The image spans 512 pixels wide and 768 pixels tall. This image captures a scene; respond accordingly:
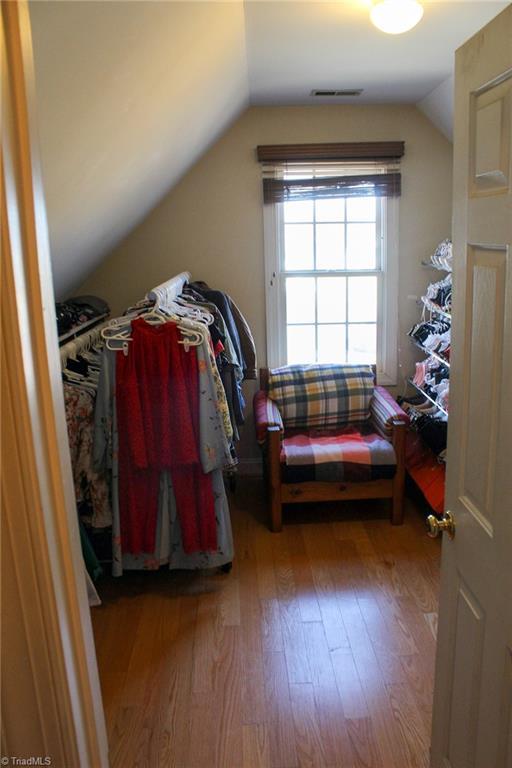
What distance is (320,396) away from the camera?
4.00 m

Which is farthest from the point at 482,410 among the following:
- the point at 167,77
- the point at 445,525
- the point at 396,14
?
the point at 396,14

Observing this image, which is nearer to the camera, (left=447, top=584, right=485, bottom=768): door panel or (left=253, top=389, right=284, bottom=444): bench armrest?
(left=447, top=584, right=485, bottom=768): door panel

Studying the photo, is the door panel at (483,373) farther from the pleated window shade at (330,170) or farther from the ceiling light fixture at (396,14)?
the pleated window shade at (330,170)

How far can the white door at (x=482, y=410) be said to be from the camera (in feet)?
4.01

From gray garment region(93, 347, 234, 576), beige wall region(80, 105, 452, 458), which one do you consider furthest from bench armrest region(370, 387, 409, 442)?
gray garment region(93, 347, 234, 576)

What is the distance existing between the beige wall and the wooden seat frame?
112cm

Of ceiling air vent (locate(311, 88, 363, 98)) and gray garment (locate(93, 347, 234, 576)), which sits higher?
ceiling air vent (locate(311, 88, 363, 98))

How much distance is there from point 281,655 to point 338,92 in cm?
303

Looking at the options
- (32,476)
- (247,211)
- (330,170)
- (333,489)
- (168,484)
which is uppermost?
(330,170)

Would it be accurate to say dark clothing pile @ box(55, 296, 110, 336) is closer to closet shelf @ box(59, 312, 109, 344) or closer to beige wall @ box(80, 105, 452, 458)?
closet shelf @ box(59, 312, 109, 344)

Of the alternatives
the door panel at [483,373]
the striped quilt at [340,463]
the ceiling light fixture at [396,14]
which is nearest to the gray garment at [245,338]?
the striped quilt at [340,463]

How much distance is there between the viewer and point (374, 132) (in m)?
4.03

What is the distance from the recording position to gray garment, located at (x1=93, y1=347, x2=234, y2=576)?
8.89ft

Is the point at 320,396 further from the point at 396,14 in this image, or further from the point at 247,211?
the point at 396,14
